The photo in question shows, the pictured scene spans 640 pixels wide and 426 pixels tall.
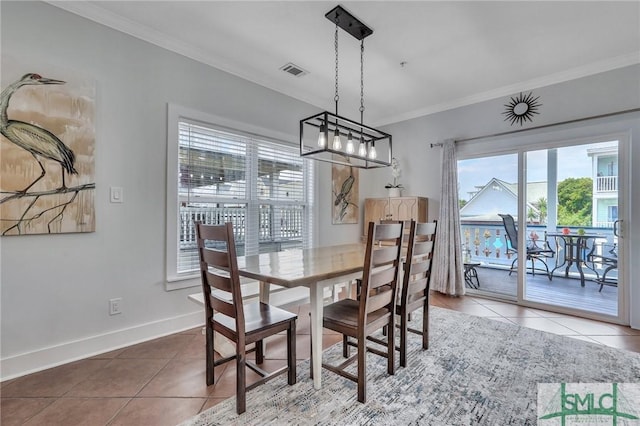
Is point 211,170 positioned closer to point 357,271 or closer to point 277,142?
point 277,142

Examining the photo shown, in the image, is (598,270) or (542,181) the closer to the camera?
(598,270)

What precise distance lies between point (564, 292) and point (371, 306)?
3.13 meters

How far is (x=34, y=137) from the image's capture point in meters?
1.99

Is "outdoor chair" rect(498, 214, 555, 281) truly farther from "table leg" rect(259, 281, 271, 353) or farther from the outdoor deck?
"table leg" rect(259, 281, 271, 353)

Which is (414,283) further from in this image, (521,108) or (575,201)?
(521,108)

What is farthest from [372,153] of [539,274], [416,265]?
[539,274]

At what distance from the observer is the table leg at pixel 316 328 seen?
5.60ft

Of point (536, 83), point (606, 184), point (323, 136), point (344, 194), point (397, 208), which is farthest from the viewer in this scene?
point (344, 194)

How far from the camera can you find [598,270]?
3.21 meters

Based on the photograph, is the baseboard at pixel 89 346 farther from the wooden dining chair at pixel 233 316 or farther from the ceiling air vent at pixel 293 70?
the ceiling air vent at pixel 293 70

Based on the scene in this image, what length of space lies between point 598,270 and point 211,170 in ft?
14.5

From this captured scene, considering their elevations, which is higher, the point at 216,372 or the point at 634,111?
the point at 634,111

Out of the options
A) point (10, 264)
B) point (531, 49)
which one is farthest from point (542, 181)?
point (10, 264)

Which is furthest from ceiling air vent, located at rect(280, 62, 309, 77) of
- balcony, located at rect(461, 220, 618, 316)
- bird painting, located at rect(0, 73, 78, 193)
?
balcony, located at rect(461, 220, 618, 316)
